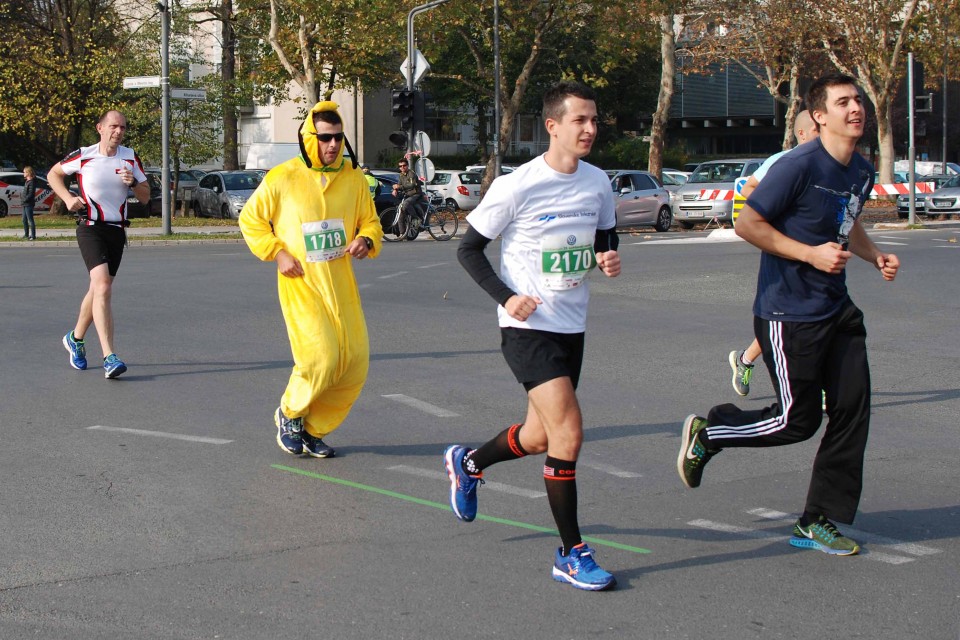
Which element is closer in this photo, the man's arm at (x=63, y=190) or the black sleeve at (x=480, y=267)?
the black sleeve at (x=480, y=267)

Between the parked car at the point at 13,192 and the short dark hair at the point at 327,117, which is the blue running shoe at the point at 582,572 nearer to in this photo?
the short dark hair at the point at 327,117

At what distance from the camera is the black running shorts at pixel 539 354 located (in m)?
4.75

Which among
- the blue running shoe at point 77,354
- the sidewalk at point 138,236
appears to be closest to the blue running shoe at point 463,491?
the blue running shoe at point 77,354

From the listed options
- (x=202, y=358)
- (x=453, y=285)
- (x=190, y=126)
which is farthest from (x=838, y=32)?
(x=202, y=358)

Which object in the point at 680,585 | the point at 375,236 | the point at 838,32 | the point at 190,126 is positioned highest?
the point at 838,32

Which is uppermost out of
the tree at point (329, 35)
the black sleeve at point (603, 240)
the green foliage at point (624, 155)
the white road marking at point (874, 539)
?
the tree at point (329, 35)

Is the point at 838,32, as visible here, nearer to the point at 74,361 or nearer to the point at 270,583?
the point at 74,361

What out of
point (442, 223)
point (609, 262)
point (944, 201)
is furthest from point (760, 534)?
point (944, 201)

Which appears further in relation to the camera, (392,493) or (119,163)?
(119,163)

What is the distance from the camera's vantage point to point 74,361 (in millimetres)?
9539

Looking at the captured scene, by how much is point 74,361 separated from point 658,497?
5.35 metres

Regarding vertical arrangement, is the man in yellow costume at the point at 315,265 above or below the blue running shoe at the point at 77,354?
above

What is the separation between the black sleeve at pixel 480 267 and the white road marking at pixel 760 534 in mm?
1379

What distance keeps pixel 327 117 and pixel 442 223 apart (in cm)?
2074
